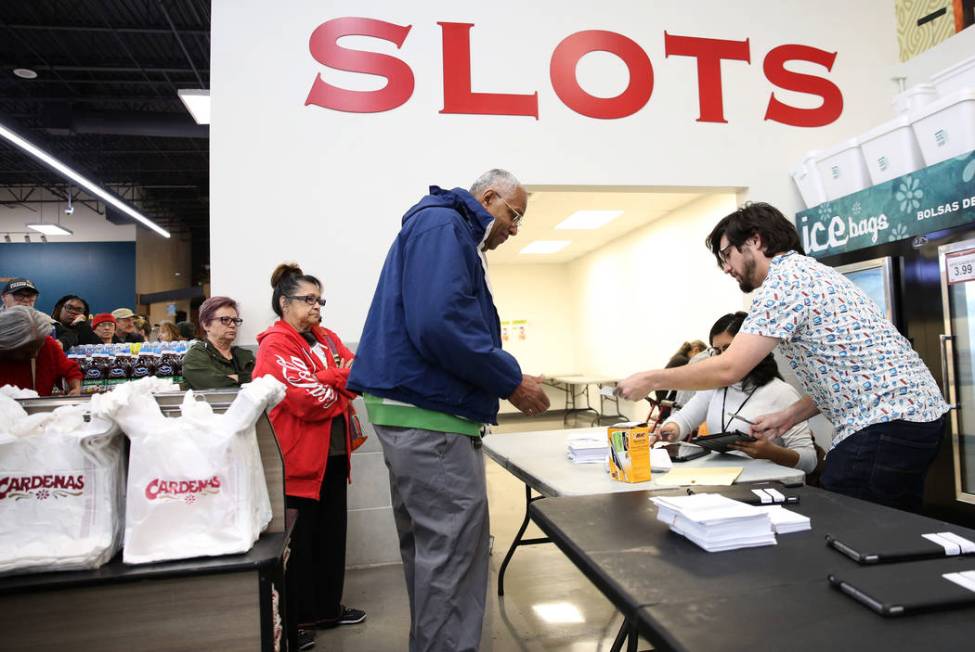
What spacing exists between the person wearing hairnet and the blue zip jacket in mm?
1671

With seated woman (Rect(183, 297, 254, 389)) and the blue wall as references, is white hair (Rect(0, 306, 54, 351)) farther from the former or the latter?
the blue wall

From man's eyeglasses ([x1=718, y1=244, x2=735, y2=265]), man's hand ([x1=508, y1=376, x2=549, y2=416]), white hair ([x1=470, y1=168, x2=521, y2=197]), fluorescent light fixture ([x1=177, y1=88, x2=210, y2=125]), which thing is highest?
fluorescent light fixture ([x1=177, y1=88, x2=210, y2=125])

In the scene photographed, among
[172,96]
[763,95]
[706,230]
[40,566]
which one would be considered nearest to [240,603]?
[40,566]

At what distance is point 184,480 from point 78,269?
15644 millimetres

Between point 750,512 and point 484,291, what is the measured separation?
995 mm

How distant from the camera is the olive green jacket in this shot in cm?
285

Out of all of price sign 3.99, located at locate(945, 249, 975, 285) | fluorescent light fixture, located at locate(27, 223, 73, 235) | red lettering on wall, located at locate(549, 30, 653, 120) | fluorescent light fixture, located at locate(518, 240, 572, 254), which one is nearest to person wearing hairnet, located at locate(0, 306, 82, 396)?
red lettering on wall, located at locate(549, 30, 653, 120)

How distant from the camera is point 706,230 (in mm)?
6863

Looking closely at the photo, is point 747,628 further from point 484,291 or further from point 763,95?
point 763,95

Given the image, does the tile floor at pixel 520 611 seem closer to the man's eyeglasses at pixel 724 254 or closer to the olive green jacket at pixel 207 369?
the olive green jacket at pixel 207 369

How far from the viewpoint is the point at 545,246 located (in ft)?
32.9

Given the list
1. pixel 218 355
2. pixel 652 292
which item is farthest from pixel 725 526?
pixel 652 292

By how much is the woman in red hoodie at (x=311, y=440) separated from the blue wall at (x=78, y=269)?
13.4 m

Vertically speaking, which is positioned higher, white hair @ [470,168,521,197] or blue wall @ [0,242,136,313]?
blue wall @ [0,242,136,313]
